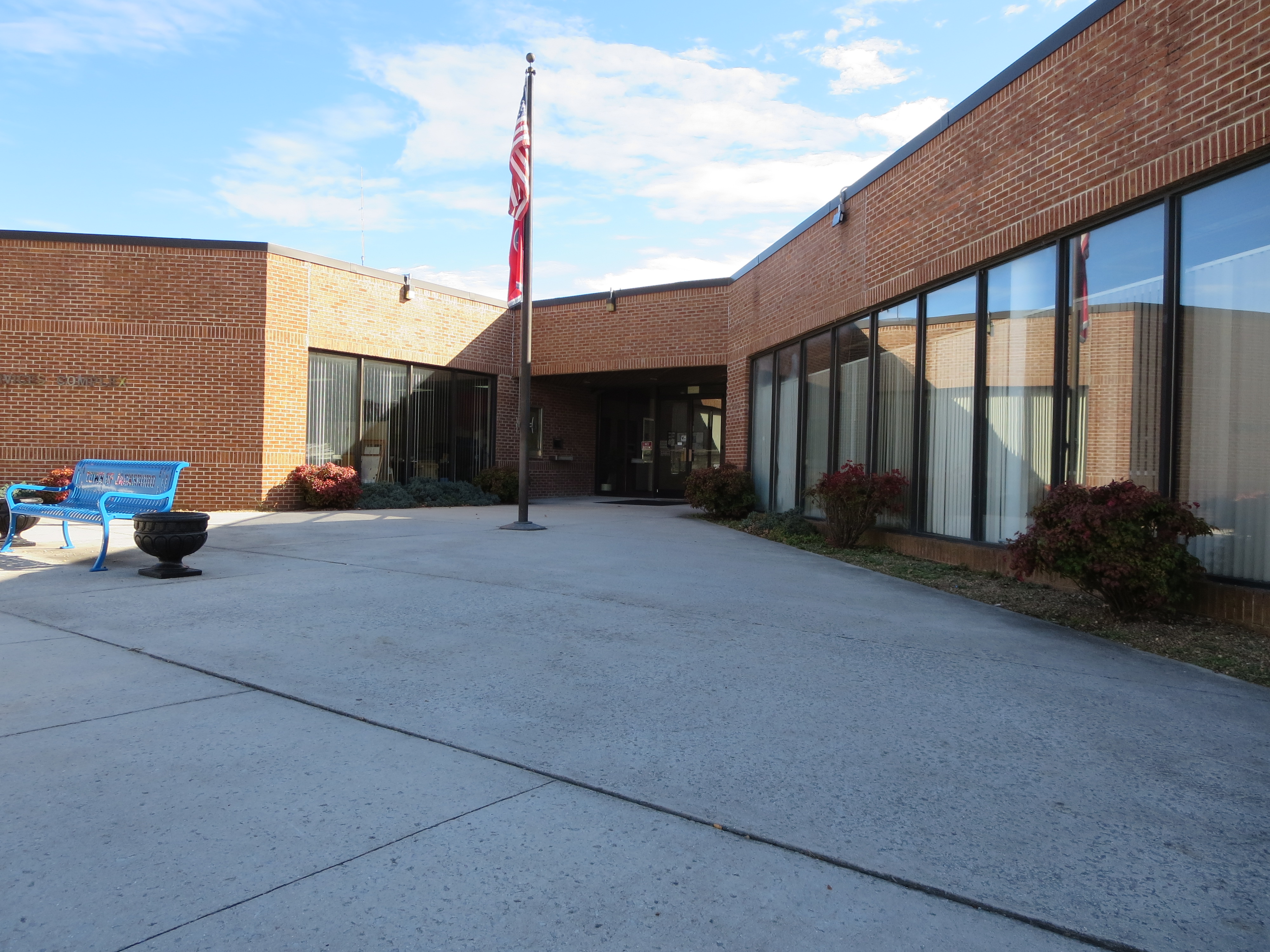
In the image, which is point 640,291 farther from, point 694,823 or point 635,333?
point 694,823

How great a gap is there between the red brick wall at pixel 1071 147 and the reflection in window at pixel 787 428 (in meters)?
1.86

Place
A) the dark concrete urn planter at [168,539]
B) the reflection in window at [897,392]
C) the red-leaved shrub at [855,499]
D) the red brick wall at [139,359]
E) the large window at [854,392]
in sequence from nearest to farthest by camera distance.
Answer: the dark concrete urn planter at [168,539] → the red-leaved shrub at [855,499] → the reflection in window at [897,392] → the large window at [854,392] → the red brick wall at [139,359]

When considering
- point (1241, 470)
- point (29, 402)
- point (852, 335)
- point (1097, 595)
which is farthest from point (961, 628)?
point (29, 402)

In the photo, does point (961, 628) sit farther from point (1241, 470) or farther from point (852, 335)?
point (852, 335)

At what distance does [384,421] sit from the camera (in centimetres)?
1803

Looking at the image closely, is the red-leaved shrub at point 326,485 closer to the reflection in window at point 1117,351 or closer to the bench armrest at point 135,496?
the bench armrest at point 135,496

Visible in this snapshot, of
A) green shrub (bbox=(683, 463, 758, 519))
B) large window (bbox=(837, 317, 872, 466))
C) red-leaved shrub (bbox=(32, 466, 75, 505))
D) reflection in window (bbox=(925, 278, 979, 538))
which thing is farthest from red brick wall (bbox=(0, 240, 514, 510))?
reflection in window (bbox=(925, 278, 979, 538))

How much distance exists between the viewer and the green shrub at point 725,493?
1567cm

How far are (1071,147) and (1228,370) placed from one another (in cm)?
262

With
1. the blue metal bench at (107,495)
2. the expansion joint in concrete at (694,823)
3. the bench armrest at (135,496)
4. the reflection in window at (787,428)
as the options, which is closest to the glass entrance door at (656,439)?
the reflection in window at (787,428)

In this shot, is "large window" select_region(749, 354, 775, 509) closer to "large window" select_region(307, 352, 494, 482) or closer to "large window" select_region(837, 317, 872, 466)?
"large window" select_region(837, 317, 872, 466)

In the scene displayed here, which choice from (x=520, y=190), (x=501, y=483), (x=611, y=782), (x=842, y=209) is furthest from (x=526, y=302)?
(x=611, y=782)

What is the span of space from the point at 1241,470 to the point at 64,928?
6.86 m

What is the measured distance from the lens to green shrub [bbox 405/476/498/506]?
17.9 m
